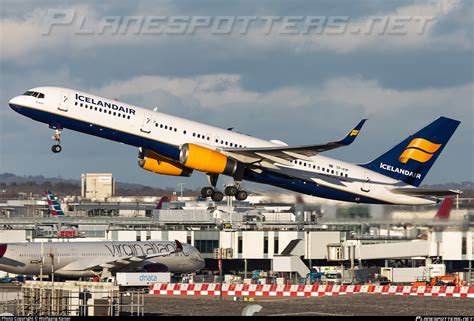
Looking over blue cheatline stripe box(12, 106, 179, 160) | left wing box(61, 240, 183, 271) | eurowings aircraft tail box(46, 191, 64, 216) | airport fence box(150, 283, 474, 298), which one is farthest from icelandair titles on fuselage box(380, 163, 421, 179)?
eurowings aircraft tail box(46, 191, 64, 216)

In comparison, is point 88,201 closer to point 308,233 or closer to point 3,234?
point 3,234

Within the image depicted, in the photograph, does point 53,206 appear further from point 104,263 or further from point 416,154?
point 416,154

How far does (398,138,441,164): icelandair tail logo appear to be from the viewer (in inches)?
2744

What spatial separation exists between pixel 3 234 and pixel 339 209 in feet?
161

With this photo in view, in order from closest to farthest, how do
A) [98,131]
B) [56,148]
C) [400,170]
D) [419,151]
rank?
[98,131]
[56,148]
[400,170]
[419,151]

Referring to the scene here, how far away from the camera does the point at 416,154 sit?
70.2 m

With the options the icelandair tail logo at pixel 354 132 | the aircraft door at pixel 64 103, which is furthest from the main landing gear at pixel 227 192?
the aircraft door at pixel 64 103

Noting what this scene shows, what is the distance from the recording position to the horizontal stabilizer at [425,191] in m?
61.3

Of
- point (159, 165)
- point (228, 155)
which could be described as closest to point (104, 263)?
point (159, 165)

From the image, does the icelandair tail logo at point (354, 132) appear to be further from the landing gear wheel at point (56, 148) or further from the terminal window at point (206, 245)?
the terminal window at point (206, 245)

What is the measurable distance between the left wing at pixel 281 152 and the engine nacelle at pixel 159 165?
4.29m

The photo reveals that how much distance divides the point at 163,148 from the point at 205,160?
248 centimetres

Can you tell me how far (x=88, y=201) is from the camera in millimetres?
171500

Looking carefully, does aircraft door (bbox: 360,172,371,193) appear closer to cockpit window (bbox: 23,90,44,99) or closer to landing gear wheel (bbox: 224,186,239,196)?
landing gear wheel (bbox: 224,186,239,196)
